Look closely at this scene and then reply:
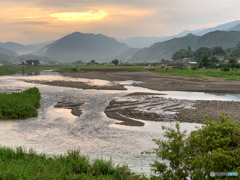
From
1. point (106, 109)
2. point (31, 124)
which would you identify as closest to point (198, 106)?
point (106, 109)

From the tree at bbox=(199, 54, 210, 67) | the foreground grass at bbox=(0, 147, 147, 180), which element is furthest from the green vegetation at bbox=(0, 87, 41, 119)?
the tree at bbox=(199, 54, 210, 67)

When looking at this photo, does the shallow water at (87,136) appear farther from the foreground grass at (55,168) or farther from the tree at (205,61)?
the tree at (205,61)

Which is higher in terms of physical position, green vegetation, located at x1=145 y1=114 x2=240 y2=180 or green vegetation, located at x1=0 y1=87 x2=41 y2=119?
green vegetation, located at x1=145 y1=114 x2=240 y2=180

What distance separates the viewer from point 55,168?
42.7 feet

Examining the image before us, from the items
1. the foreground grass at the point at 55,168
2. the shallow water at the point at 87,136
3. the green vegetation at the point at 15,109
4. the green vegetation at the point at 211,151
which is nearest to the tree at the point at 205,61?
the shallow water at the point at 87,136

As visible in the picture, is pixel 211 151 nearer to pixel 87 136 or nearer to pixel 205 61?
pixel 87 136

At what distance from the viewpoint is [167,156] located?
10352mm

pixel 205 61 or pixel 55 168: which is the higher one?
pixel 205 61

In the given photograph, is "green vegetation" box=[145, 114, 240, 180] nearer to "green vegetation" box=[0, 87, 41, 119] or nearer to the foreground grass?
the foreground grass

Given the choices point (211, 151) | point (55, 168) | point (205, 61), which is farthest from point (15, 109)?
point (205, 61)

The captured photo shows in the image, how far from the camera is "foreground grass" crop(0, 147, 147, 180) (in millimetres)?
11578

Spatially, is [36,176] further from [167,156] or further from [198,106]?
[198,106]

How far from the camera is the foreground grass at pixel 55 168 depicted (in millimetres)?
11578

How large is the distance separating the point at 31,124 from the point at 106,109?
1174cm
